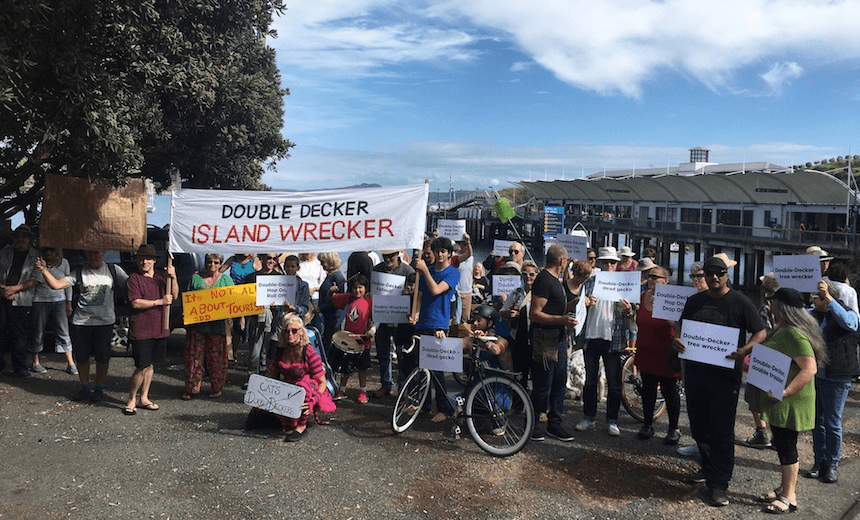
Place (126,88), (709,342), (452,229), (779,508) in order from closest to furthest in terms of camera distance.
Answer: (779,508) → (709,342) → (126,88) → (452,229)

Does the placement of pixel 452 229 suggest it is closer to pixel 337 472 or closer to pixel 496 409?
pixel 496 409

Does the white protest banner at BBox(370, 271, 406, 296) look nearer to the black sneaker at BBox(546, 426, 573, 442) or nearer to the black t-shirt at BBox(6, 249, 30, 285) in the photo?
the black sneaker at BBox(546, 426, 573, 442)

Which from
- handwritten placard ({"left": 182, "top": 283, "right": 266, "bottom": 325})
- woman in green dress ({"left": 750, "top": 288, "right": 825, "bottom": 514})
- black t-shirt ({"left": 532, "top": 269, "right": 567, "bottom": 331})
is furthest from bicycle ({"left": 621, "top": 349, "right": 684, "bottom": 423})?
handwritten placard ({"left": 182, "top": 283, "right": 266, "bottom": 325})

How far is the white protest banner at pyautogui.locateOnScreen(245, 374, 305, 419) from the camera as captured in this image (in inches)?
264

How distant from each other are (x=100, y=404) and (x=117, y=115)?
156 inches

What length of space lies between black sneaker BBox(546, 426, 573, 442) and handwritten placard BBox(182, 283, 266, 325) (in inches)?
158

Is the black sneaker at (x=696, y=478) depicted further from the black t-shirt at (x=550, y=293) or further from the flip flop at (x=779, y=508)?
the black t-shirt at (x=550, y=293)

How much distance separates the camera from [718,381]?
220 inches

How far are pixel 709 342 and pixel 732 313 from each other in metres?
0.31

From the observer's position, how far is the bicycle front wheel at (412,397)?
7034 millimetres

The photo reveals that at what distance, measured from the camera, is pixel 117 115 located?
9.17m

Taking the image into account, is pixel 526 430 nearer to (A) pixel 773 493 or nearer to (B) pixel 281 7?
(A) pixel 773 493

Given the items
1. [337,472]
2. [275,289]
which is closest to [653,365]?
[337,472]

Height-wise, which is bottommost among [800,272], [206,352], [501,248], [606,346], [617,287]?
[206,352]
